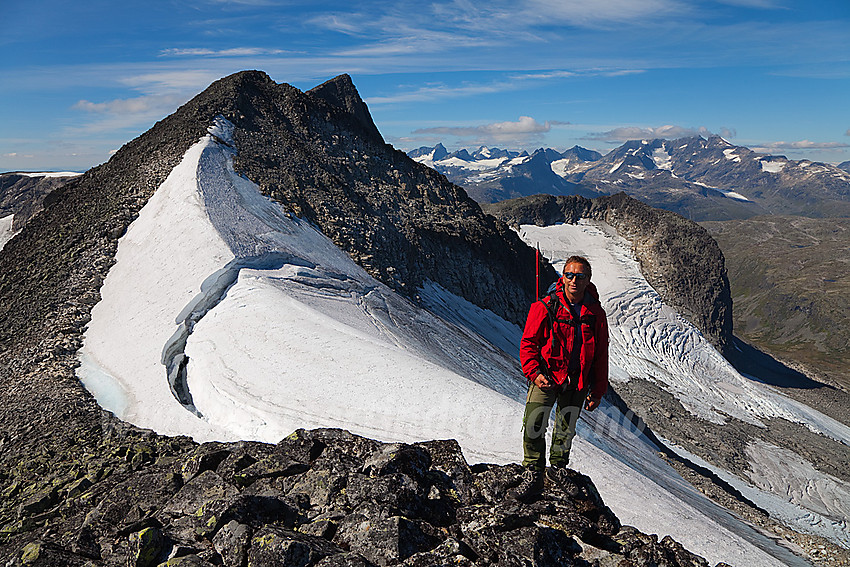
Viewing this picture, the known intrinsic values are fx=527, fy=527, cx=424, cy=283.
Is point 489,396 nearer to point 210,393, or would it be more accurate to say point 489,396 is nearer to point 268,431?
point 268,431

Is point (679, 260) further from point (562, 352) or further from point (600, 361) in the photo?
point (562, 352)

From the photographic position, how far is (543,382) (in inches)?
334

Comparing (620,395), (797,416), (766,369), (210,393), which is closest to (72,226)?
(210,393)

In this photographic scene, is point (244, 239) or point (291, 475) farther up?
point (244, 239)

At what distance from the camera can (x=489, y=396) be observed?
15.0 m

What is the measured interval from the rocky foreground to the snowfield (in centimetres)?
364

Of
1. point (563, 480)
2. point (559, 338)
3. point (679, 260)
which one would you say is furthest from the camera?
point (679, 260)

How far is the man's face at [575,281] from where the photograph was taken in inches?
318

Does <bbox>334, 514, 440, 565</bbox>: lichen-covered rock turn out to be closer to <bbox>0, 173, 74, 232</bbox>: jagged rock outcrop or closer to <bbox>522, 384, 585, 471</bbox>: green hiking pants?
<bbox>522, 384, 585, 471</bbox>: green hiking pants

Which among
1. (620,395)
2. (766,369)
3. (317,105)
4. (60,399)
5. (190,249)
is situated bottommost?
(766,369)

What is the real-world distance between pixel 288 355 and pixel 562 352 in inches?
370

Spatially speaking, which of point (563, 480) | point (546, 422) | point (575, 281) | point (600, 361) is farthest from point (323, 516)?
point (575, 281)

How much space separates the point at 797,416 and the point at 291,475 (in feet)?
220

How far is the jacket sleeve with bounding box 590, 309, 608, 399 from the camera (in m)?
8.55
